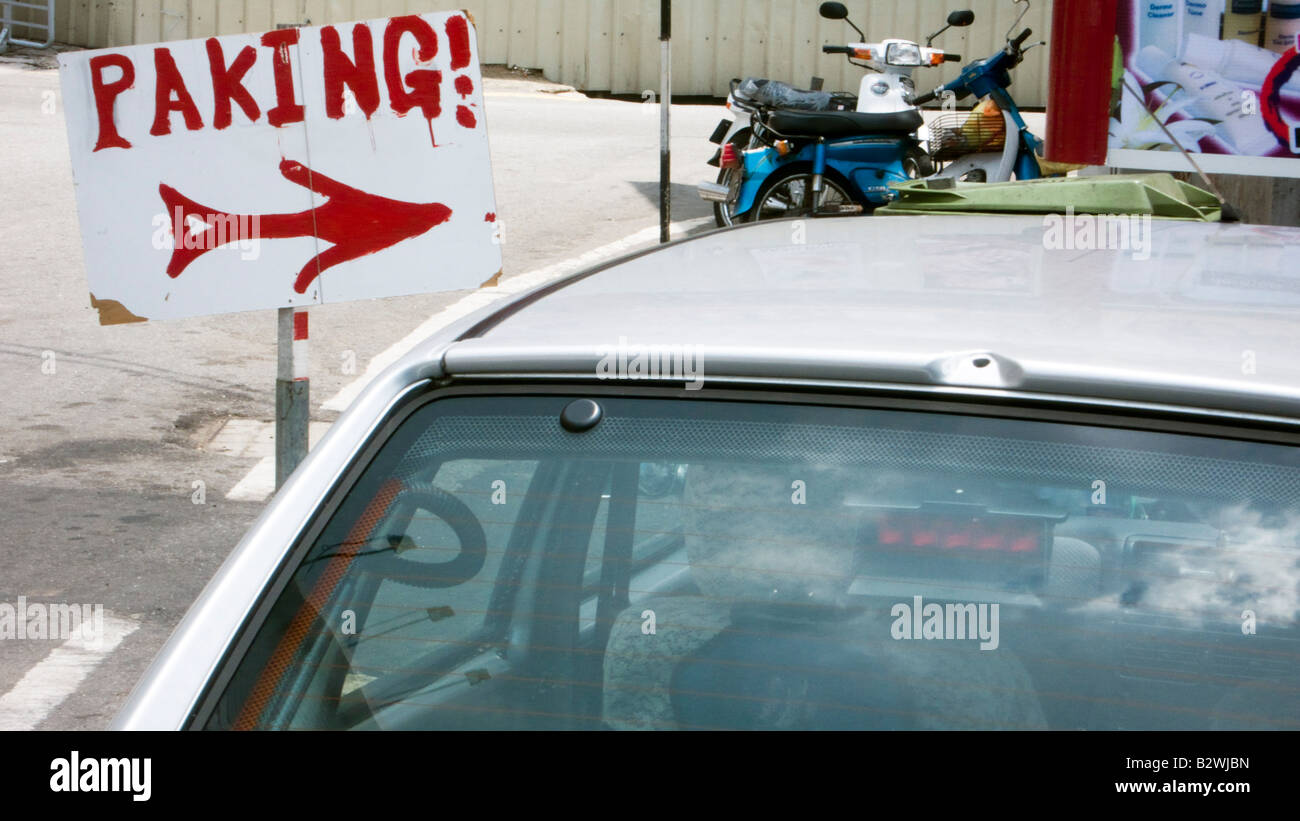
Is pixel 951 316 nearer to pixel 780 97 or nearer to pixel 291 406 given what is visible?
pixel 291 406

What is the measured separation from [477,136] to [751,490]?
3232 millimetres

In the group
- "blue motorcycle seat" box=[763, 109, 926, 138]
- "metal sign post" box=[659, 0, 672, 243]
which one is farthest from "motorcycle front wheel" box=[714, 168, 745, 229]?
"metal sign post" box=[659, 0, 672, 243]

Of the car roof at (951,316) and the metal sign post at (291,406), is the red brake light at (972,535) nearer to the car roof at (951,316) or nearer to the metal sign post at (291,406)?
the car roof at (951,316)

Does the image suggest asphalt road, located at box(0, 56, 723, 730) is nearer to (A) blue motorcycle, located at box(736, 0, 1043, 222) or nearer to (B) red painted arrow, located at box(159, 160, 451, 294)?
(B) red painted arrow, located at box(159, 160, 451, 294)

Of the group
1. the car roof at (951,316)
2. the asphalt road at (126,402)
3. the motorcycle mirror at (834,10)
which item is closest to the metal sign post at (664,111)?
the asphalt road at (126,402)

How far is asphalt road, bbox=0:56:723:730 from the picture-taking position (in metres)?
5.07

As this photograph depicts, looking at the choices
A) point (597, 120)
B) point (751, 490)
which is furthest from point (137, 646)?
point (597, 120)

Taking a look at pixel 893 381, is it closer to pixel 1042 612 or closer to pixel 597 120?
pixel 1042 612

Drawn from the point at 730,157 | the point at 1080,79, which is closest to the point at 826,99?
the point at 730,157

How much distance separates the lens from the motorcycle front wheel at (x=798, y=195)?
33.4ft

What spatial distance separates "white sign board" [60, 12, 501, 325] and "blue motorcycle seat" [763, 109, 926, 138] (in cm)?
561

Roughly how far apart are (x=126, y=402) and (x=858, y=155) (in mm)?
5243

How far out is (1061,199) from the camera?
154 inches

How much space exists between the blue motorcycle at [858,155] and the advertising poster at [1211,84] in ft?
7.14
